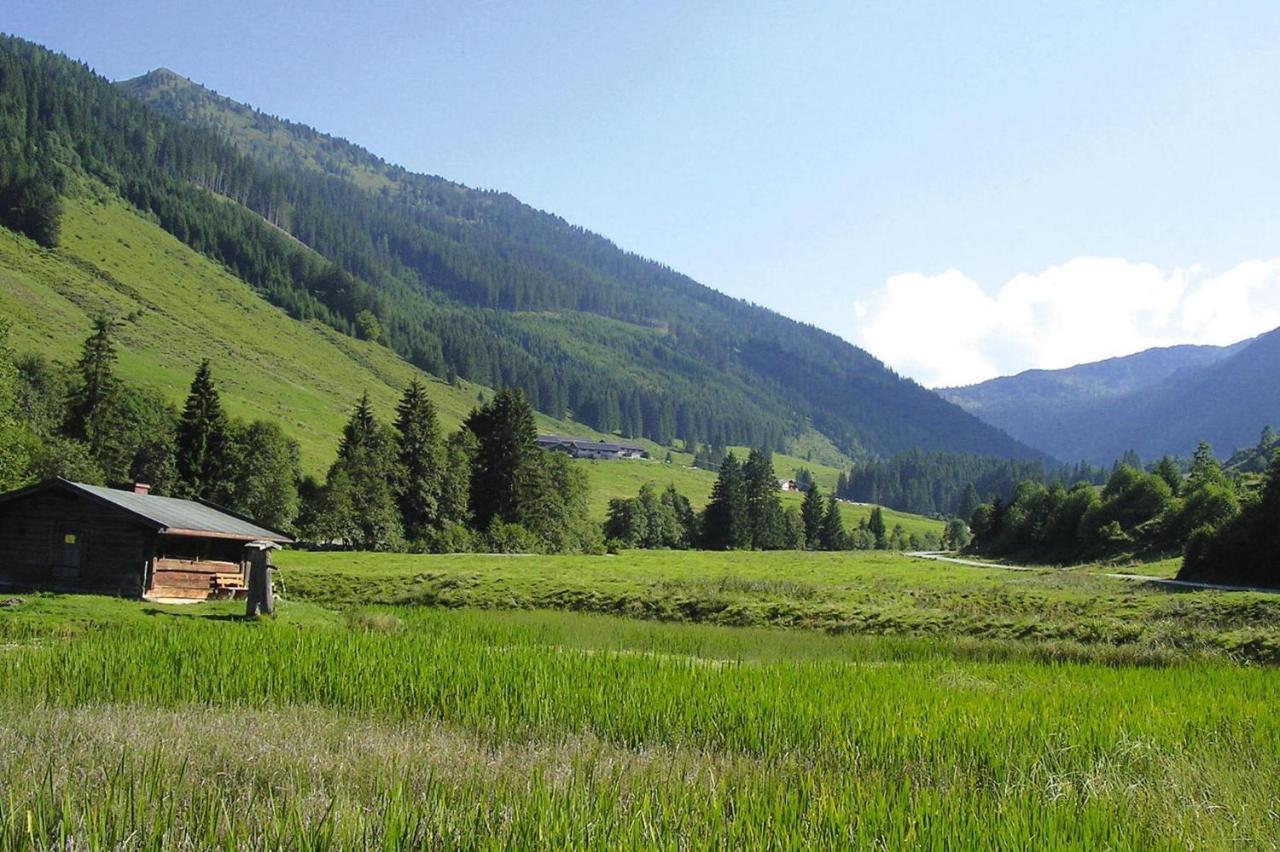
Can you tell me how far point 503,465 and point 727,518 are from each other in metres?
40.9

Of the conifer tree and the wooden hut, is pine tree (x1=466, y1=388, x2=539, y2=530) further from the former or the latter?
the wooden hut

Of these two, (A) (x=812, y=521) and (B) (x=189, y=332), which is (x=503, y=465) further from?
(B) (x=189, y=332)

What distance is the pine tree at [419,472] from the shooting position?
237 feet

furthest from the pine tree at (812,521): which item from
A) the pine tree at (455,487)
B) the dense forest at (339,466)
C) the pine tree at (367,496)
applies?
the pine tree at (367,496)

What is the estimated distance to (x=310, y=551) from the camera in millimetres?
63281

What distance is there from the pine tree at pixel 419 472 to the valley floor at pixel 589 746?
49.4 meters

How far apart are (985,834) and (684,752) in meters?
3.93

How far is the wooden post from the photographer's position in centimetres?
2508

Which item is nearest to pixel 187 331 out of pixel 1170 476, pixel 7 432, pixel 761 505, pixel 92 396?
pixel 92 396

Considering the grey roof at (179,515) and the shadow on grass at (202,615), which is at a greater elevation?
the grey roof at (179,515)

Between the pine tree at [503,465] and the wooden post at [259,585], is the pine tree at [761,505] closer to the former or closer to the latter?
the pine tree at [503,465]

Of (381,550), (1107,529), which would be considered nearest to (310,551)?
(381,550)

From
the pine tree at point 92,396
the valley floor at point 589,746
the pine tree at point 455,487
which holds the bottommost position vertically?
the valley floor at point 589,746

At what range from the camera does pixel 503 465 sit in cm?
7731
